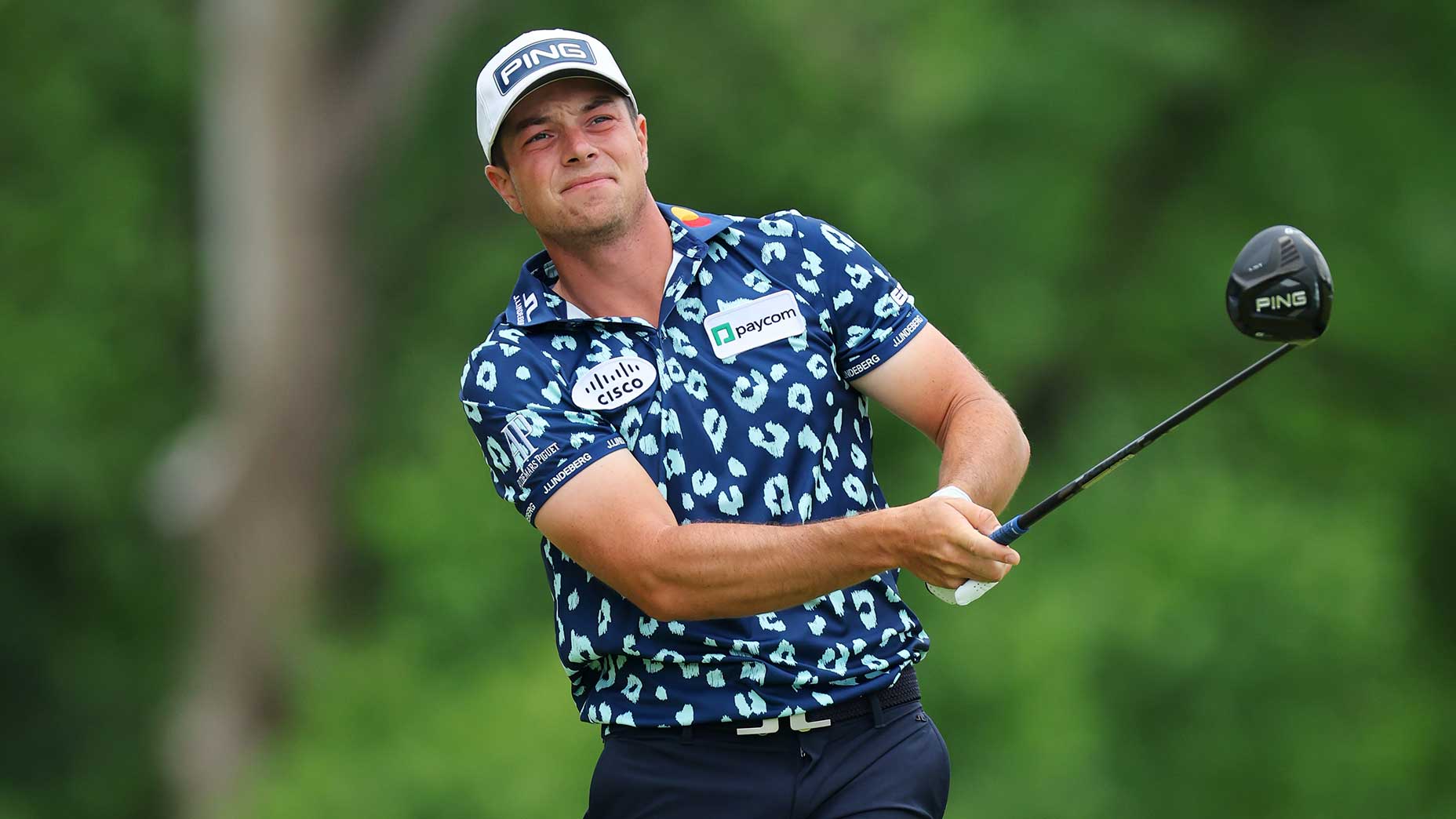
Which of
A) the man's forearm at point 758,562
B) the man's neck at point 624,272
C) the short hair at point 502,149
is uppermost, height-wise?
the short hair at point 502,149

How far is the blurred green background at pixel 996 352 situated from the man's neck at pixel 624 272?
6.84 m

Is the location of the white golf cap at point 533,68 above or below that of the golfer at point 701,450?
above

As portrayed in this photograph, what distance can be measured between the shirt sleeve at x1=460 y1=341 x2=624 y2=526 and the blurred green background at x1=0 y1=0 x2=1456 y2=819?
6961mm

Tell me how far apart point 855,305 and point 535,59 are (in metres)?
0.83

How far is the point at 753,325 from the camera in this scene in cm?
404

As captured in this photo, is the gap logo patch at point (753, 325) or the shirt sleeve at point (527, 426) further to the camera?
the gap logo patch at point (753, 325)

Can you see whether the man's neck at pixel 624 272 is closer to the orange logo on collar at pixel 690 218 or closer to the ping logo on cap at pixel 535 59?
the orange logo on collar at pixel 690 218

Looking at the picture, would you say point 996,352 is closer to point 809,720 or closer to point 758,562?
point 809,720

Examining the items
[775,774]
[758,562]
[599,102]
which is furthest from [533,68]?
[775,774]

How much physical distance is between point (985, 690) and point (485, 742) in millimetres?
2810

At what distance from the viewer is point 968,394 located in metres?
4.16

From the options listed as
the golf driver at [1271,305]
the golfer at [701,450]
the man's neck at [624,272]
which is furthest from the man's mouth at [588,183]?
the golf driver at [1271,305]

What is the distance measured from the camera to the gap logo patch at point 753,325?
13.2 ft

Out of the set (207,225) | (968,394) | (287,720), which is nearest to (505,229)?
(207,225)
